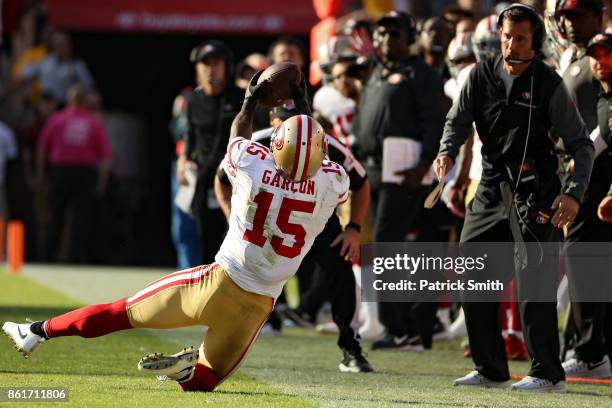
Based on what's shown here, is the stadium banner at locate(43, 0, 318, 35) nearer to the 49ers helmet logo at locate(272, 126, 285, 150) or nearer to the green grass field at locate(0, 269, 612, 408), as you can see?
the green grass field at locate(0, 269, 612, 408)

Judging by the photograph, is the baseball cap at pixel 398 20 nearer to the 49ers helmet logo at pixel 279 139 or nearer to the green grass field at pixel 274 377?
the green grass field at pixel 274 377

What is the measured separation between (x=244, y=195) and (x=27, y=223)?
12.1m

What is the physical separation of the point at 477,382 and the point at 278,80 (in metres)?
2.04

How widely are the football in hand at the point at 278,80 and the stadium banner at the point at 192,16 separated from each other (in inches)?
449

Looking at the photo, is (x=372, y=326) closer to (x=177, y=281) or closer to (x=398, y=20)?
(x=398, y=20)

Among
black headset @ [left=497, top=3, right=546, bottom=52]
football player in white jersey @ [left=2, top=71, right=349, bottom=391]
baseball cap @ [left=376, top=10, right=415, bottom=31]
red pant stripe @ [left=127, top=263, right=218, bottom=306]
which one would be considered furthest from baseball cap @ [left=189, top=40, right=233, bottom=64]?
red pant stripe @ [left=127, top=263, right=218, bottom=306]

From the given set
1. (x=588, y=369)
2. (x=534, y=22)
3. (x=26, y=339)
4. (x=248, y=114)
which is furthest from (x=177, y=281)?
(x=588, y=369)

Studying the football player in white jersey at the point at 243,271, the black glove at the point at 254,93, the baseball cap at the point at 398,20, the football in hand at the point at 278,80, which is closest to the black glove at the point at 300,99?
the football in hand at the point at 278,80

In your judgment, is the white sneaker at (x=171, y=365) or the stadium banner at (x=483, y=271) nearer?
the white sneaker at (x=171, y=365)

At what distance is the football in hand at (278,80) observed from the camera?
772 cm

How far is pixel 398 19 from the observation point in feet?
33.7

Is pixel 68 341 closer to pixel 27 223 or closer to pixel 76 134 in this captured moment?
pixel 76 134

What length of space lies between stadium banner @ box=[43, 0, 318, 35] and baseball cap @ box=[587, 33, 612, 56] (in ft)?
35.4

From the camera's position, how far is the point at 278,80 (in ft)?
25.3
